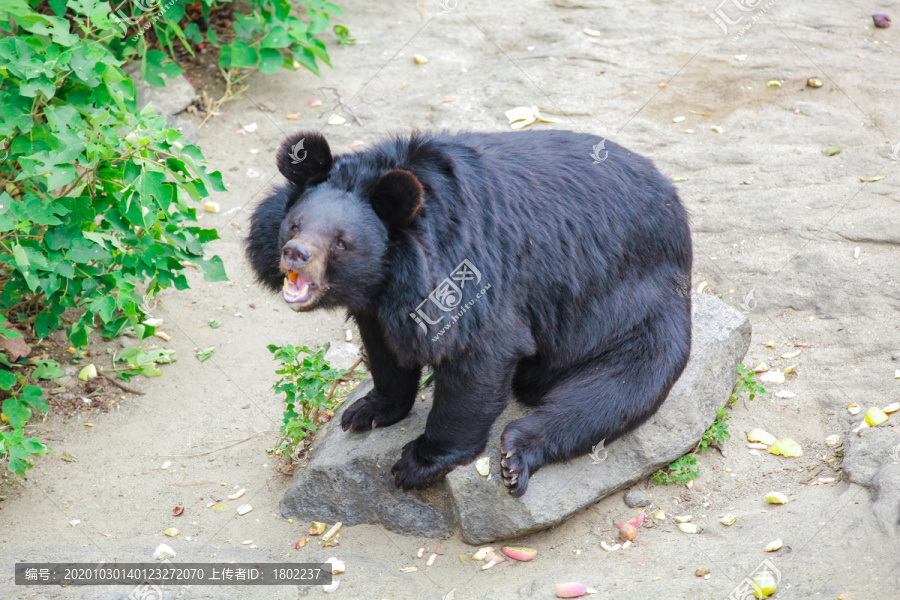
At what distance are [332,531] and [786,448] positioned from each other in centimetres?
244

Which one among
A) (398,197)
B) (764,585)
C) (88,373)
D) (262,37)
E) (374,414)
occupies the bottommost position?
(88,373)

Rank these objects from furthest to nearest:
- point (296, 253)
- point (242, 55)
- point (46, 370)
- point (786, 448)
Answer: point (242, 55) < point (46, 370) < point (786, 448) < point (296, 253)

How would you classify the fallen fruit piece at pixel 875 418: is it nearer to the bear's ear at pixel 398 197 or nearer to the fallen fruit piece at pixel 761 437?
the fallen fruit piece at pixel 761 437

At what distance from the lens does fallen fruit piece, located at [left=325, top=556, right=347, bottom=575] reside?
3771 millimetres

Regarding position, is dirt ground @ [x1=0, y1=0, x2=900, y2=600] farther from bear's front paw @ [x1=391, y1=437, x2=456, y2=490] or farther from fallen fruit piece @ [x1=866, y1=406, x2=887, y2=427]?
bear's front paw @ [x1=391, y1=437, x2=456, y2=490]

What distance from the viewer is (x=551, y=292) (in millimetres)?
3730

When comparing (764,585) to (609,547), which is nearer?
(764,585)

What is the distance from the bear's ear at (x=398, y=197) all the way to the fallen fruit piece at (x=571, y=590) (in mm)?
1691

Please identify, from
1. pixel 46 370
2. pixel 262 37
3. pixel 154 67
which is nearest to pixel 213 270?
pixel 46 370

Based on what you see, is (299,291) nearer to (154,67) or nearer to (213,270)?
(213,270)

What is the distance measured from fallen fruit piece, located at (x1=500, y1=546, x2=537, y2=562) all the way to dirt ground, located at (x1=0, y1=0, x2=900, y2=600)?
0.05 metres

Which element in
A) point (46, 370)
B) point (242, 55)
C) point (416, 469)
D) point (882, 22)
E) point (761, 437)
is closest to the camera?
point (416, 469)

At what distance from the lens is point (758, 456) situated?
13.9ft

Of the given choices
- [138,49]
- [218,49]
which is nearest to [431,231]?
[138,49]
